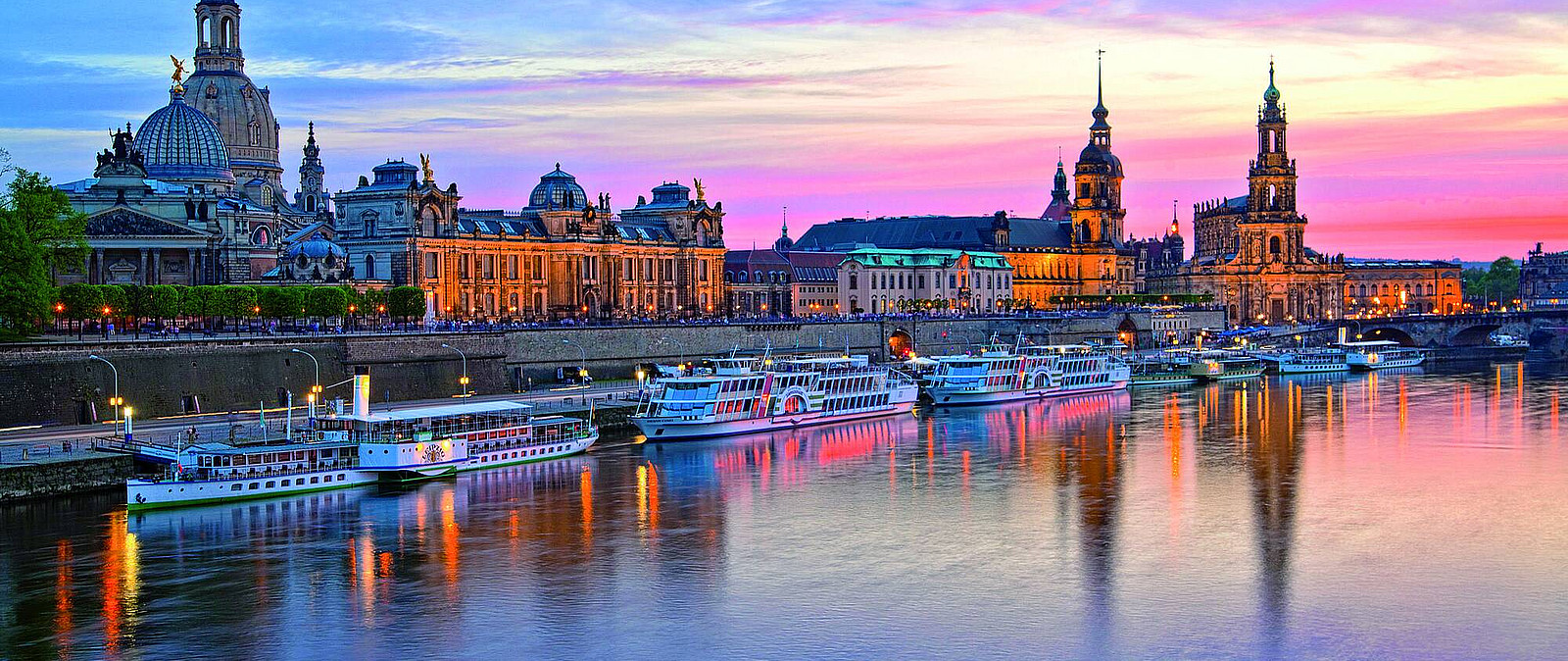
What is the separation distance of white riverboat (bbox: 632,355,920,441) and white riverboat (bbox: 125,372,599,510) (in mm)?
4973

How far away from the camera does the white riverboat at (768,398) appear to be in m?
72.2

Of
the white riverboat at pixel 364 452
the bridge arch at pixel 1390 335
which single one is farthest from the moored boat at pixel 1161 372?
the white riverboat at pixel 364 452

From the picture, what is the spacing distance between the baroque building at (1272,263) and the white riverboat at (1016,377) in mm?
75993

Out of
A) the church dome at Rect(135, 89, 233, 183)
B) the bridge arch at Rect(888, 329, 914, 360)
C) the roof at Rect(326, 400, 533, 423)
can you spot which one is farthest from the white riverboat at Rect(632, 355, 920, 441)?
the church dome at Rect(135, 89, 233, 183)

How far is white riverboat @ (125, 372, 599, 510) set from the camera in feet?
173

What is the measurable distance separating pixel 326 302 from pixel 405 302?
6.42 metres

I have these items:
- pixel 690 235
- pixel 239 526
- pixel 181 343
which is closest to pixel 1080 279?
pixel 690 235

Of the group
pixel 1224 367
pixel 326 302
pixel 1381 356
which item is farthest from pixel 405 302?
pixel 1381 356

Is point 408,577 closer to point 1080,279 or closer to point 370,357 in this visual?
point 370,357

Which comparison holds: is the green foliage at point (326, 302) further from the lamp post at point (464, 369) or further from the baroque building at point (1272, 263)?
the baroque building at point (1272, 263)

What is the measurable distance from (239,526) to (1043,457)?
31282mm

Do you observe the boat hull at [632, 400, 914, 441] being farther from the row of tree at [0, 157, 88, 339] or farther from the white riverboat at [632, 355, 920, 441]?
the row of tree at [0, 157, 88, 339]

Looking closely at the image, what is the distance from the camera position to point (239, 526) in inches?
1932

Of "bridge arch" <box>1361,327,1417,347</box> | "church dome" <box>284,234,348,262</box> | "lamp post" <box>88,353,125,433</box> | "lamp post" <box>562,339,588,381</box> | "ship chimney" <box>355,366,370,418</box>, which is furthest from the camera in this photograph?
"bridge arch" <box>1361,327,1417,347</box>
